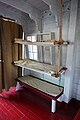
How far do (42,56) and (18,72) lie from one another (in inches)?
33.8

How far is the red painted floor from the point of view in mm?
1762

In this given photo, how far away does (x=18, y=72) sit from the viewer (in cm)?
276

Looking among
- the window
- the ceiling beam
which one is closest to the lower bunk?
the window

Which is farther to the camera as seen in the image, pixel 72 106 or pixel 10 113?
pixel 72 106

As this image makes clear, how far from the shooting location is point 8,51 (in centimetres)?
237

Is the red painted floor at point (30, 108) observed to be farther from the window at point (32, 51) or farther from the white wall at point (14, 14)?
the white wall at point (14, 14)

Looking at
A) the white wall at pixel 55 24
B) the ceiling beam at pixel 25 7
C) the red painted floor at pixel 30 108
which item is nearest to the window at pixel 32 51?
the white wall at pixel 55 24

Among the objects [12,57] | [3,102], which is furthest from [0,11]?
[3,102]

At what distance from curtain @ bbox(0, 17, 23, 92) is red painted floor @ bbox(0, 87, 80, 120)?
37 cm

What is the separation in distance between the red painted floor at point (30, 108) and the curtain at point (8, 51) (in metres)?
0.37

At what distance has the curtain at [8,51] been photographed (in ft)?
7.34

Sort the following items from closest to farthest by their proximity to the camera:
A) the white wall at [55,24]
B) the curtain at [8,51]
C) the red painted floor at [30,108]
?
1. the red painted floor at [30,108]
2. the white wall at [55,24]
3. the curtain at [8,51]

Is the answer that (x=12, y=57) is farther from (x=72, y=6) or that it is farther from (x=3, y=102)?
(x=72, y=6)

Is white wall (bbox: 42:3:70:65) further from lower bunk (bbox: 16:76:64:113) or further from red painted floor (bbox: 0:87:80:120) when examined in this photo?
red painted floor (bbox: 0:87:80:120)
